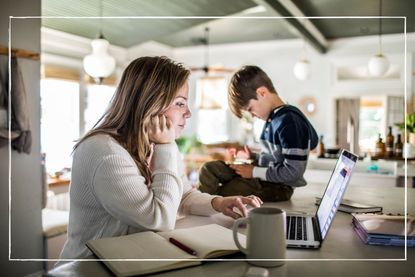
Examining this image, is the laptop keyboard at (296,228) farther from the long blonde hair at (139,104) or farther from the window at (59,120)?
the window at (59,120)

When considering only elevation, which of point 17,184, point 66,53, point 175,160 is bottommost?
point 17,184

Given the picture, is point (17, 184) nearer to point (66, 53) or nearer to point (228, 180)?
point (66, 53)

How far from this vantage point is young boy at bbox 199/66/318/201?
0.87 metres

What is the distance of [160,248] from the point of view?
660 millimetres

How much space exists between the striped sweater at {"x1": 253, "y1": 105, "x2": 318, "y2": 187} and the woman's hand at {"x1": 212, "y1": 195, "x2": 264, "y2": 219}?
3.6 inches

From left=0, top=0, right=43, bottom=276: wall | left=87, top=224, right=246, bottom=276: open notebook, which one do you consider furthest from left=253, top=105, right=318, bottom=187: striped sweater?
left=0, top=0, right=43, bottom=276: wall

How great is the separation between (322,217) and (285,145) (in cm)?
19

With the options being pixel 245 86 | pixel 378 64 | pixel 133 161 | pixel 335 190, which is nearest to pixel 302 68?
pixel 378 64

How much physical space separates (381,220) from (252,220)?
13.2 inches

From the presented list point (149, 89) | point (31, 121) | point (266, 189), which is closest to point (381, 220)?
point (266, 189)

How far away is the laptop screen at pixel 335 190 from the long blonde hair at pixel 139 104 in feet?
1.17

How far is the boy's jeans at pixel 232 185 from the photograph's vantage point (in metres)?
0.91

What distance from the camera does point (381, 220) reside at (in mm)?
777

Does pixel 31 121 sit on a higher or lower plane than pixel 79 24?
lower
